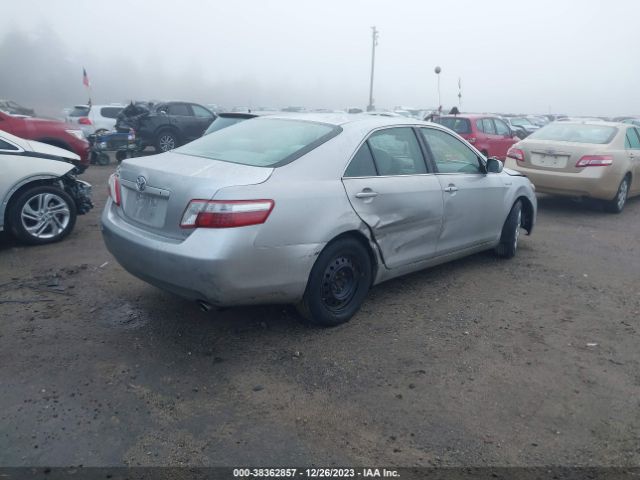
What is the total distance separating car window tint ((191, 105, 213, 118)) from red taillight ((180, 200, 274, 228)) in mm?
14342

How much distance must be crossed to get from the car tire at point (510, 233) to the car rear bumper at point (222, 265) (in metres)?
2.95

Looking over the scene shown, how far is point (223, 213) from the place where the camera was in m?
3.28

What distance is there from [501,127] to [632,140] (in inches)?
197

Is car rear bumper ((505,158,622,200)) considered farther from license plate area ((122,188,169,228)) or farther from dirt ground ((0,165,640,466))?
license plate area ((122,188,169,228))

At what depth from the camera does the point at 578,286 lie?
522 centimetres

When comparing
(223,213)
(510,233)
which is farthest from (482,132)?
(223,213)

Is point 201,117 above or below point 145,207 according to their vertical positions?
above

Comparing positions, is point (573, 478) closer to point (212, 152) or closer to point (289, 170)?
point (289, 170)

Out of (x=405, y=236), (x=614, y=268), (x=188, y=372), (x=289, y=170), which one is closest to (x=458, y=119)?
(x=614, y=268)

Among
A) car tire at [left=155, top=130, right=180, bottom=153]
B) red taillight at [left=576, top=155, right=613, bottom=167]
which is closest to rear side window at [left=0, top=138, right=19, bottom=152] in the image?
red taillight at [left=576, top=155, right=613, bottom=167]

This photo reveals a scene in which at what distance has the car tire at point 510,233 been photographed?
582cm

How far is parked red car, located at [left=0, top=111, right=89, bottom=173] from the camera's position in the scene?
10.2 metres

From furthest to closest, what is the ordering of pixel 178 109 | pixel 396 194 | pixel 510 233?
1. pixel 178 109
2. pixel 510 233
3. pixel 396 194

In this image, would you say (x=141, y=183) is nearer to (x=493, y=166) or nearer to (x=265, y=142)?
(x=265, y=142)
